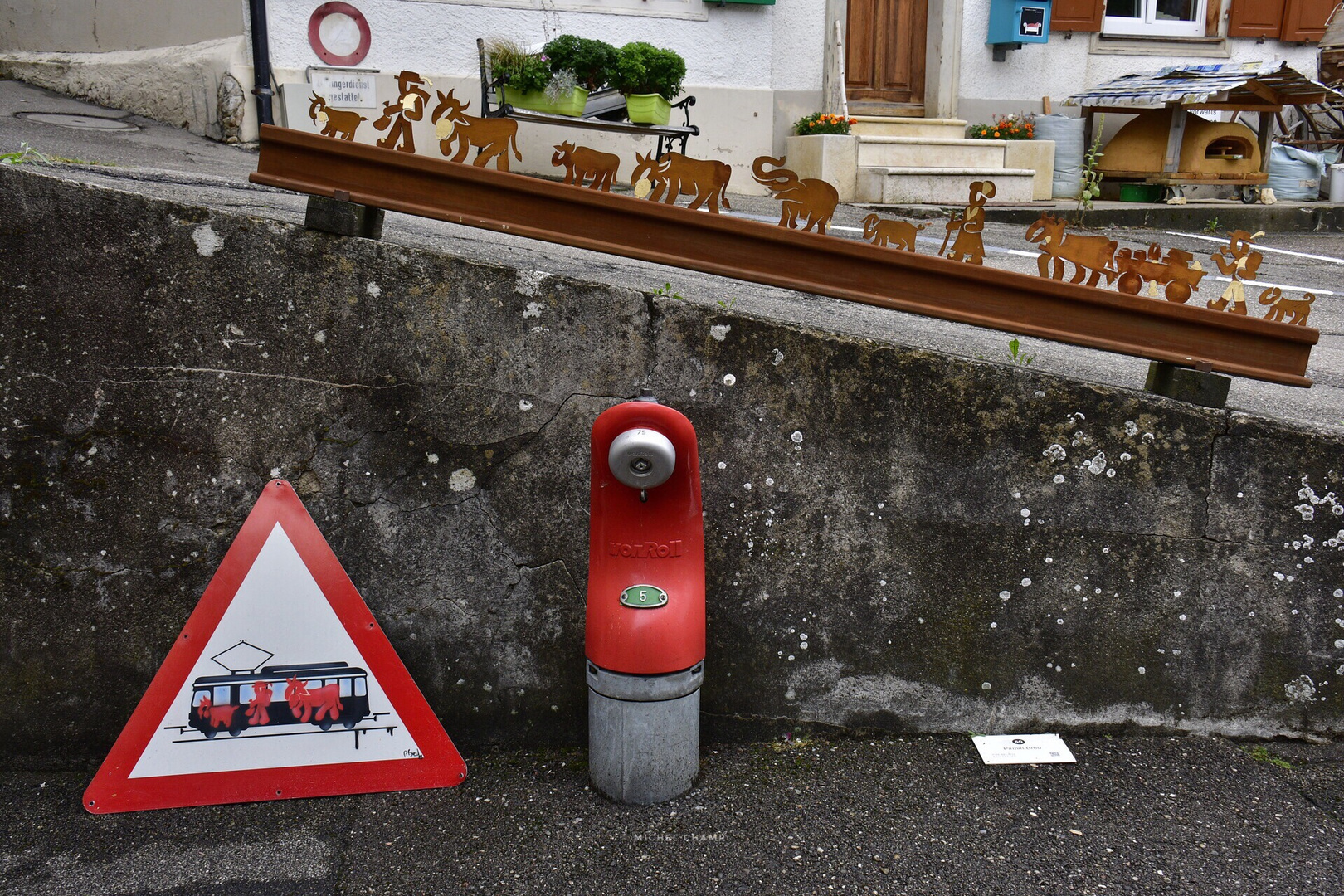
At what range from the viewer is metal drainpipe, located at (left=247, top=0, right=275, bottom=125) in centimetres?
699

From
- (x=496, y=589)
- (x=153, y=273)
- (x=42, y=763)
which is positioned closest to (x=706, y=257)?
(x=496, y=589)

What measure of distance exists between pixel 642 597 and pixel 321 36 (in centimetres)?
671

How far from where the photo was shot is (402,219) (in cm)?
409

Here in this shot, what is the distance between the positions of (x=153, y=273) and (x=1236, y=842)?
3043mm

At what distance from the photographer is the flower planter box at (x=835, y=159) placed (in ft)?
28.0

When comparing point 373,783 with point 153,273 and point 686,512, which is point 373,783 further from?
point 153,273

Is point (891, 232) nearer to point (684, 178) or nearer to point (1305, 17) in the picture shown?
point (684, 178)

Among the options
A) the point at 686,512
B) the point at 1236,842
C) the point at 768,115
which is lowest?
the point at 1236,842

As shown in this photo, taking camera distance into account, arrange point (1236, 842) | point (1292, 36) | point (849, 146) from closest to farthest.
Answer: point (1236, 842) → point (849, 146) → point (1292, 36)

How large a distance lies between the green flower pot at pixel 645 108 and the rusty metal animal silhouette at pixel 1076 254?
525 centimetres

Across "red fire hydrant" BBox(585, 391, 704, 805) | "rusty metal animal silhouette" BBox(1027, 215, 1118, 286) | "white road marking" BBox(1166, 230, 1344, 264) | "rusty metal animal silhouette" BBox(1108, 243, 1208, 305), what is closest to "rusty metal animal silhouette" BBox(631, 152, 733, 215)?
"red fire hydrant" BBox(585, 391, 704, 805)

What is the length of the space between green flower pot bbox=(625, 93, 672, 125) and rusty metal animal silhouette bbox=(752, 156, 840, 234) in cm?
513

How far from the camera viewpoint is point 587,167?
8.27 feet

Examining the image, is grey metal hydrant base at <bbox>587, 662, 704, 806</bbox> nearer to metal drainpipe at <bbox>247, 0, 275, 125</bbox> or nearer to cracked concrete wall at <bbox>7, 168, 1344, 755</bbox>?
cracked concrete wall at <bbox>7, 168, 1344, 755</bbox>
